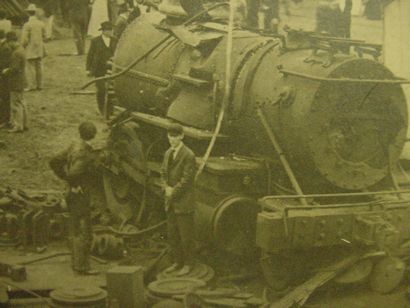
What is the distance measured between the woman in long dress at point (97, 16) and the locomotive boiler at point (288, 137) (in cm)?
321

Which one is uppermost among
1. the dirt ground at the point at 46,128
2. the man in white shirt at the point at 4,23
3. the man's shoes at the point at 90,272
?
the man in white shirt at the point at 4,23

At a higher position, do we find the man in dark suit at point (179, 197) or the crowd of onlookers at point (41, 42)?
the crowd of onlookers at point (41, 42)

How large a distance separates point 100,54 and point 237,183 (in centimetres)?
473

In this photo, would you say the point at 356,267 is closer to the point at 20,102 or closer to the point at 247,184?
the point at 247,184

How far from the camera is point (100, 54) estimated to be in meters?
12.2

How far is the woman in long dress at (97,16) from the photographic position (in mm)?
12438

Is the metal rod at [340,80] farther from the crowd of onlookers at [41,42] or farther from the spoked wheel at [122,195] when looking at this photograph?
the crowd of onlookers at [41,42]

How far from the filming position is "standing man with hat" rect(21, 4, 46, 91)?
1154 centimetres

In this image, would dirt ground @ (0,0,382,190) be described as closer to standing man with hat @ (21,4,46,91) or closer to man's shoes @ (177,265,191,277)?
standing man with hat @ (21,4,46,91)

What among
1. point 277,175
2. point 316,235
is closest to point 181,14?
point 277,175

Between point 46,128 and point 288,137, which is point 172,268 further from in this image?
point 46,128

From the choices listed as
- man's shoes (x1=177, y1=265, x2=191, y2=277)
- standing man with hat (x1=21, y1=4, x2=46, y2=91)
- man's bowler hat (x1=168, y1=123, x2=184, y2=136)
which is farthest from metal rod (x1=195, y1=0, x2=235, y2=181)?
standing man with hat (x1=21, y1=4, x2=46, y2=91)

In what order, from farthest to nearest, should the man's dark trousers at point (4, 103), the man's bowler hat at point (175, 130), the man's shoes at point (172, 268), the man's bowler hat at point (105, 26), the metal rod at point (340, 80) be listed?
the man's bowler hat at point (105, 26) < the man's dark trousers at point (4, 103) < the man's shoes at point (172, 268) < the man's bowler hat at point (175, 130) < the metal rod at point (340, 80)

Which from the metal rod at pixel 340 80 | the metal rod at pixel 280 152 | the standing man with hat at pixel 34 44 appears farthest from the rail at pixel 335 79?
the standing man with hat at pixel 34 44
